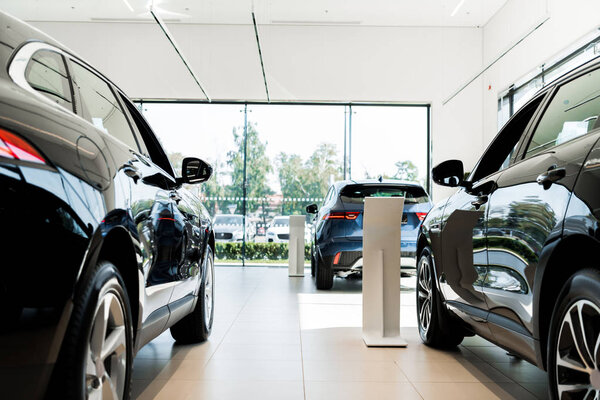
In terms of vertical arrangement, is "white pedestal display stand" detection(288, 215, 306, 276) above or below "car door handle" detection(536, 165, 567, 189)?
below

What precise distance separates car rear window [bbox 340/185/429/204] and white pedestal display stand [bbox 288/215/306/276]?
334 centimetres

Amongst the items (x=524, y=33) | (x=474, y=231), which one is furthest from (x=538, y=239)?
(x=524, y=33)

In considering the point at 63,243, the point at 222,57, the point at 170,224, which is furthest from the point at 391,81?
the point at 63,243

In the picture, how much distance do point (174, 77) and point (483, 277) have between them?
11889 millimetres

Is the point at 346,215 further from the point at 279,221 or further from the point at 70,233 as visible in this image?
the point at 279,221

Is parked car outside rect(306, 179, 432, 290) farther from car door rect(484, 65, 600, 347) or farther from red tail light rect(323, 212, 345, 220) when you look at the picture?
car door rect(484, 65, 600, 347)

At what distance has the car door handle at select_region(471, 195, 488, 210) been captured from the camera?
3105 mm

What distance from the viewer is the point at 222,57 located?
13758 mm

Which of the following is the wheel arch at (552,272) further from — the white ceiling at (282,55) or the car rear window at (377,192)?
the white ceiling at (282,55)

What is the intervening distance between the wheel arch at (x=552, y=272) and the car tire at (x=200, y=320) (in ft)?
8.07

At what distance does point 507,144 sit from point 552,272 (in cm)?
140

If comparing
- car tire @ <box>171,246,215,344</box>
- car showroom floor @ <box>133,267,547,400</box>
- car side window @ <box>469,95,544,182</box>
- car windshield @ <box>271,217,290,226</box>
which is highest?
car side window @ <box>469,95,544,182</box>

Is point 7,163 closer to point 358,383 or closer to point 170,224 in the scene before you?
point 170,224

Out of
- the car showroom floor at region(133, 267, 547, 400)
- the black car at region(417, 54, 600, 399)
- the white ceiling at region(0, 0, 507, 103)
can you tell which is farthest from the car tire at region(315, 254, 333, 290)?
the white ceiling at region(0, 0, 507, 103)
